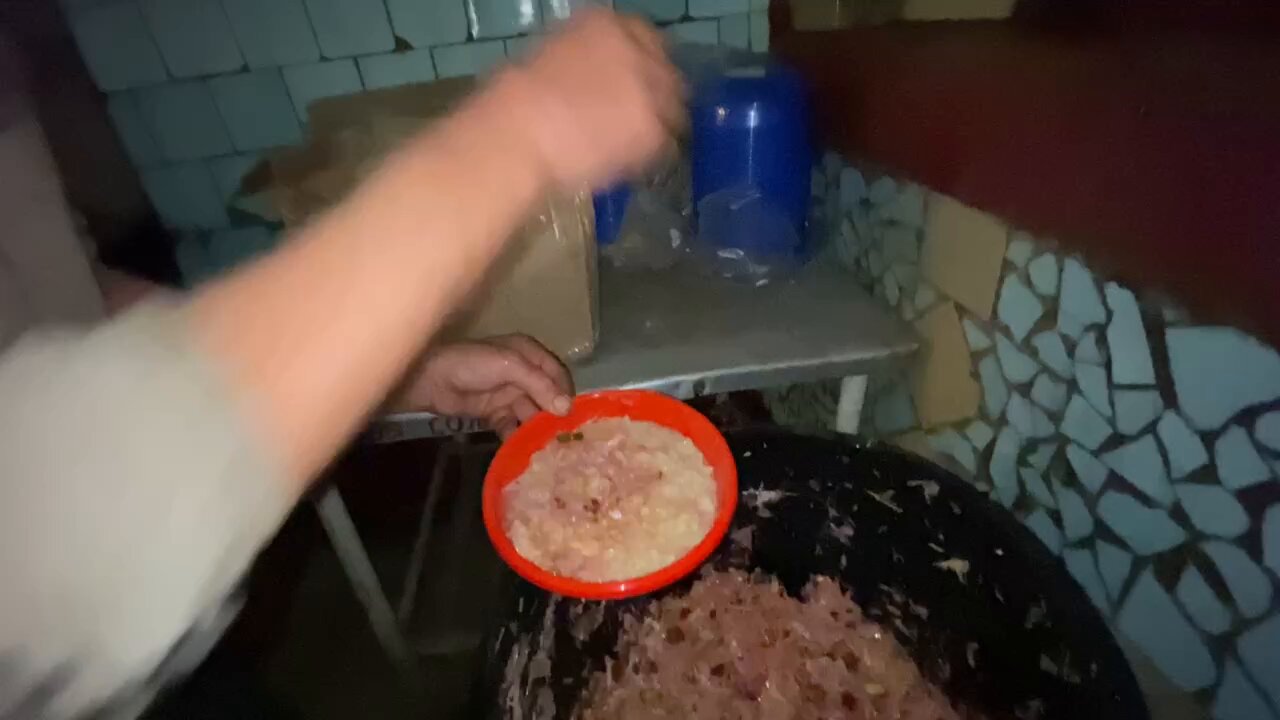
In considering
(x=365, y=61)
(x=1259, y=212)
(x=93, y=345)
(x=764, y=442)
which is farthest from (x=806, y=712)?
(x=365, y=61)

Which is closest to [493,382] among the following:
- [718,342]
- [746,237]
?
[718,342]

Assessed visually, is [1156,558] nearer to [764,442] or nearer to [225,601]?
[764,442]

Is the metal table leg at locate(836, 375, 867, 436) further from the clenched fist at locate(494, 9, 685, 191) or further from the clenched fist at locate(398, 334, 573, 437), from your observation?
the clenched fist at locate(494, 9, 685, 191)

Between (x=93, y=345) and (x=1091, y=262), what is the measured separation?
0.50 m

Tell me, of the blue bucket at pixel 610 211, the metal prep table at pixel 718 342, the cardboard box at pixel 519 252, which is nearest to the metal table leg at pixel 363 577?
the metal prep table at pixel 718 342

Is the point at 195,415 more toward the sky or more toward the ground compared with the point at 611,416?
Answer: more toward the sky

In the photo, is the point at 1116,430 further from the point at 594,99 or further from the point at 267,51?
the point at 267,51

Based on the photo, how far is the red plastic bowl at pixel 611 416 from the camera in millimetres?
533

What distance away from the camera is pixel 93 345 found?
0.25m

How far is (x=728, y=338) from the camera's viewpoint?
778 mm

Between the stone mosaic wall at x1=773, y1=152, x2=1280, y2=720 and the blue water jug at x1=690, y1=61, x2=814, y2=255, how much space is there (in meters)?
0.10

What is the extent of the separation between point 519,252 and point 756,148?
25 centimetres

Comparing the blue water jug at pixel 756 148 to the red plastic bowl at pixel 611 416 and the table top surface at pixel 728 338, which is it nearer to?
the table top surface at pixel 728 338

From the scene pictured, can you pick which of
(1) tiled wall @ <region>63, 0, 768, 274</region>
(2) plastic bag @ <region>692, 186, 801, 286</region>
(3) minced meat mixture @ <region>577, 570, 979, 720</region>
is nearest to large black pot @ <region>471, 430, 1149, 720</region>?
(3) minced meat mixture @ <region>577, 570, 979, 720</region>
